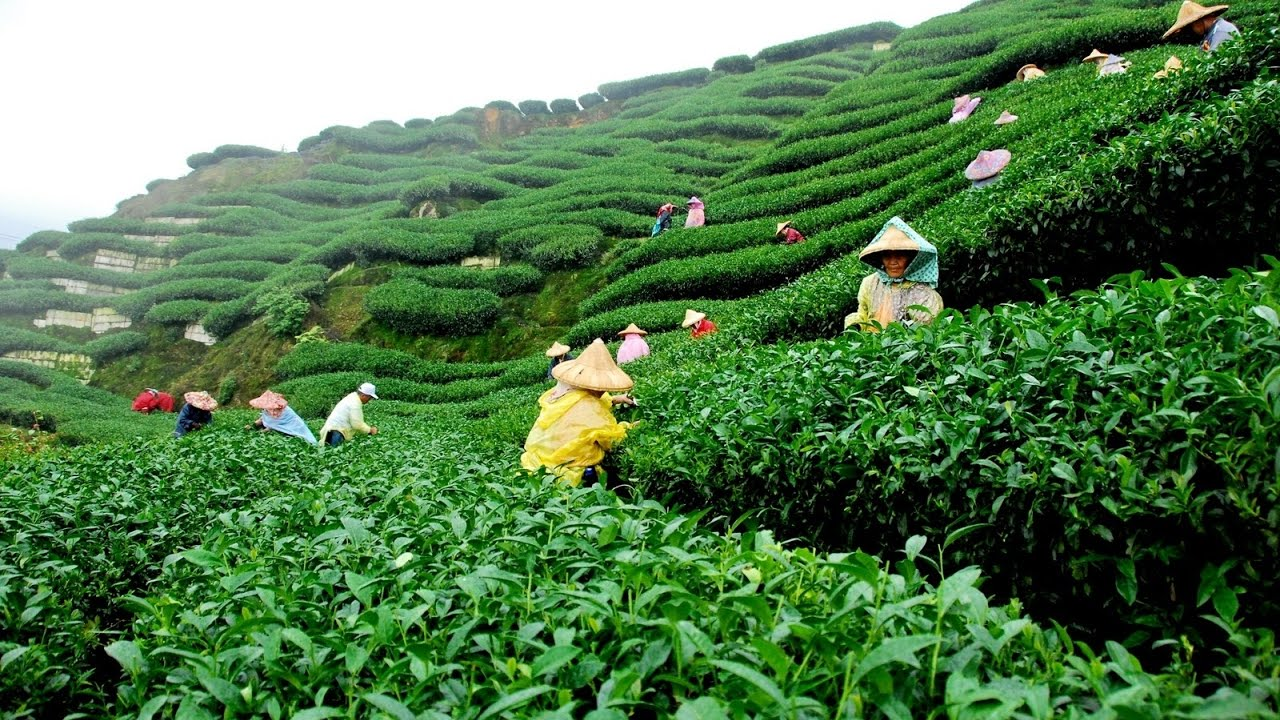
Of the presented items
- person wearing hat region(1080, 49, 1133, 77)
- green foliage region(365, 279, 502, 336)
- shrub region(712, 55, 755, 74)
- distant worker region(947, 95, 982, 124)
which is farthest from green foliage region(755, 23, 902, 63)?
green foliage region(365, 279, 502, 336)

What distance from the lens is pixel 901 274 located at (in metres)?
5.66

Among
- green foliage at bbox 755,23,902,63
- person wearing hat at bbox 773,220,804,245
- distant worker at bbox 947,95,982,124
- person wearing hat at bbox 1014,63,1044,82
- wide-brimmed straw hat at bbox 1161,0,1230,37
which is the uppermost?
green foliage at bbox 755,23,902,63

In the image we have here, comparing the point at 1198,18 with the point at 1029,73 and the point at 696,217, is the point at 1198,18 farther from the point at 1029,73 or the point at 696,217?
the point at 696,217

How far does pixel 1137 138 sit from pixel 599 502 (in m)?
5.95

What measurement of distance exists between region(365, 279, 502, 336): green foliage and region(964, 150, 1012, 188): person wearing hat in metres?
11.2

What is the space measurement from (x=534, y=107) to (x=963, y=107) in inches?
1177

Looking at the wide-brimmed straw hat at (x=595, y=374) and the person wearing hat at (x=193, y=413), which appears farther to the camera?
the person wearing hat at (x=193, y=413)

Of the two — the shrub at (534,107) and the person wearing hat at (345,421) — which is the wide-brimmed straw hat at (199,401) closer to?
the person wearing hat at (345,421)

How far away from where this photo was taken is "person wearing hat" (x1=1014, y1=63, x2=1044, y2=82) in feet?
51.2

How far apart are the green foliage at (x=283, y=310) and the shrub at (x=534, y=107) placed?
2546 centimetres

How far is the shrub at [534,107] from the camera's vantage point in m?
40.7

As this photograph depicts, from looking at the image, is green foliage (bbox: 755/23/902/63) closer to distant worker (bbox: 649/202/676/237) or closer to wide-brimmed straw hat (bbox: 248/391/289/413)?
distant worker (bbox: 649/202/676/237)

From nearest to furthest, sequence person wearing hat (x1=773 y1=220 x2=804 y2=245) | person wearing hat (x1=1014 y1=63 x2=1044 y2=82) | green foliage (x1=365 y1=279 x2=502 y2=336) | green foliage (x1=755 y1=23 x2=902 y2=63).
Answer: person wearing hat (x1=773 y1=220 x2=804 y2=245) → person wearing hat (x1=1014 y1=63 x2=1044 y2=82) → green foliage (x1=365 y1=279 x2=502 y2=336) → green foliage (x1=755 y1=23 x2=902 y2=63)

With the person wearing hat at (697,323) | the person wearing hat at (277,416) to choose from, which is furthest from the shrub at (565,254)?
the person wearing hat at (277,416)
